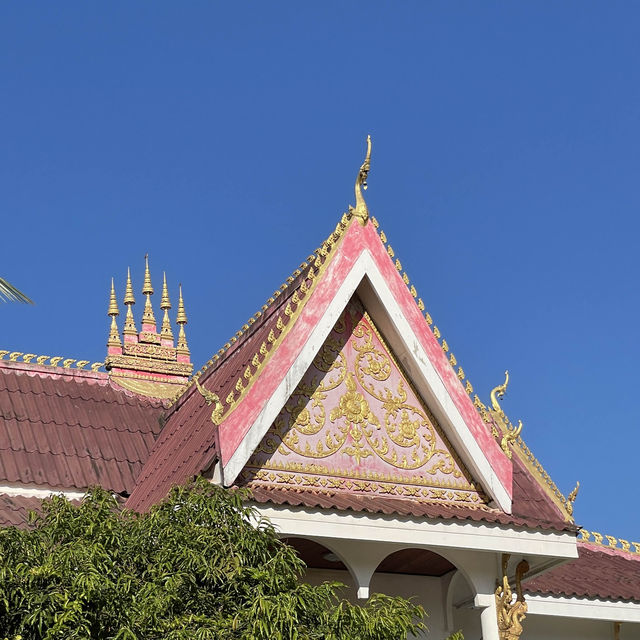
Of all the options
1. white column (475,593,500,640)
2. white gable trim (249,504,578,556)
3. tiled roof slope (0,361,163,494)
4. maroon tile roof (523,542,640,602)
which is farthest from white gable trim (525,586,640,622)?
tiled roof slope (0,361,163,494)

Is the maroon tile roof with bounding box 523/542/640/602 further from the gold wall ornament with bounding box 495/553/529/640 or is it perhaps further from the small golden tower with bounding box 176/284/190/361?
the small golden tower with bounding box 176/284/190/361

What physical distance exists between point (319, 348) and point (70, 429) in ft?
14.3

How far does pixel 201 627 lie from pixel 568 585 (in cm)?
684

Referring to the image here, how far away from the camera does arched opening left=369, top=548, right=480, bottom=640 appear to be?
13.6 m

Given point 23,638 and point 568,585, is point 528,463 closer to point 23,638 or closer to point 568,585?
point 568,585

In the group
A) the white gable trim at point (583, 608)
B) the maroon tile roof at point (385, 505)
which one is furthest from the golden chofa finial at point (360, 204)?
the white gable trim at point (583, 608)

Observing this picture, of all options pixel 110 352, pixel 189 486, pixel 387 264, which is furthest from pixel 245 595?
pixel 110 352

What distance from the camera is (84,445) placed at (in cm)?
1520

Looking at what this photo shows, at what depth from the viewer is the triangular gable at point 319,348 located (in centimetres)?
1180

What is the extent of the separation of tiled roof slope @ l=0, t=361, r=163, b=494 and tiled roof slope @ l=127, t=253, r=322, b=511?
34cm

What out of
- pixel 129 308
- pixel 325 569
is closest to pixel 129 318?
pixel 129 308

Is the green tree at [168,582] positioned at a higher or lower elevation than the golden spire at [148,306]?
lower

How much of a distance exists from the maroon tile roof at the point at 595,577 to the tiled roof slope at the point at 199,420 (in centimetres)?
359

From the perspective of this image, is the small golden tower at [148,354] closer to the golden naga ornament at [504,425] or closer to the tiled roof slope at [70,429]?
the tiled roof slope at [70,429]
